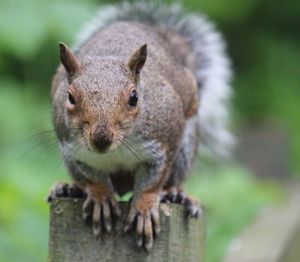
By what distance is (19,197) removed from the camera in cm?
362

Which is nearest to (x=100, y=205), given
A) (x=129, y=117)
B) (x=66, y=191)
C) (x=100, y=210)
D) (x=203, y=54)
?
(x=100, y=210)

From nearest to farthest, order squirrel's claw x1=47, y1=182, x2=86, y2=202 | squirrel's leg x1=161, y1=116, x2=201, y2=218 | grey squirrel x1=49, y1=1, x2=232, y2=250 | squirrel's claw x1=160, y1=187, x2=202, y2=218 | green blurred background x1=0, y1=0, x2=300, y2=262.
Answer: grey squirrel x1=49, y1=1, x2=232, y2=250, squirrel's claw x1=160, y1=187, x2=202, y2=218, squirrel's claw x1=47, y1=182, x2=86, y2=202, squirrel's leg x1=161, y1=116, x2=201, y2=218, green blurred background x1=0, y1=0, x2=300, y2=262

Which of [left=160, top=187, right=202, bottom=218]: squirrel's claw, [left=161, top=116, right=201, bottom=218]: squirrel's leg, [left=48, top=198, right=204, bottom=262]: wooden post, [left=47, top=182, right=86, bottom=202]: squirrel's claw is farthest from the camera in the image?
[left=161, top=116, right=201, bottom=218]: squirrel's leg

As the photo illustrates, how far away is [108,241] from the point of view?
7.11ft

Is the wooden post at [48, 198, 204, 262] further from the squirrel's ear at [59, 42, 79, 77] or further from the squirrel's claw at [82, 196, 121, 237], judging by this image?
the squirrel's ear at [59, 42, 79, 77]

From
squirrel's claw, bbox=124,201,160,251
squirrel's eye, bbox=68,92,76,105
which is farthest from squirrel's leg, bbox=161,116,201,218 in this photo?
squirrel's eye, bbox=68,92,76,105

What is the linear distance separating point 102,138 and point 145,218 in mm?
232

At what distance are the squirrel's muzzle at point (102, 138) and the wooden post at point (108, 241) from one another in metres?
0.15

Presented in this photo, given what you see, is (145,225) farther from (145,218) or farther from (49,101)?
(49,101)

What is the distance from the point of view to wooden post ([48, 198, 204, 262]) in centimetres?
216

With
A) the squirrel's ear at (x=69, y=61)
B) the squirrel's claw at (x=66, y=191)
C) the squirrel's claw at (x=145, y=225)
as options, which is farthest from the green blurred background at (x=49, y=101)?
the squirrel's claw at (x=145, y=225)

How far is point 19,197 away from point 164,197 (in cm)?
99

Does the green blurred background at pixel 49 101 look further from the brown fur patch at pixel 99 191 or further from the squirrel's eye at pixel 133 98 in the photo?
the squirrel's eye at pixel 133 98

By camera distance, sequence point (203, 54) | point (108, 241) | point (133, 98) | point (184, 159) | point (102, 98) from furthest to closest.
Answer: point (203, 54) → point (184, 159) → point (133, 98) → point (102, 98) → point (108, 241)
